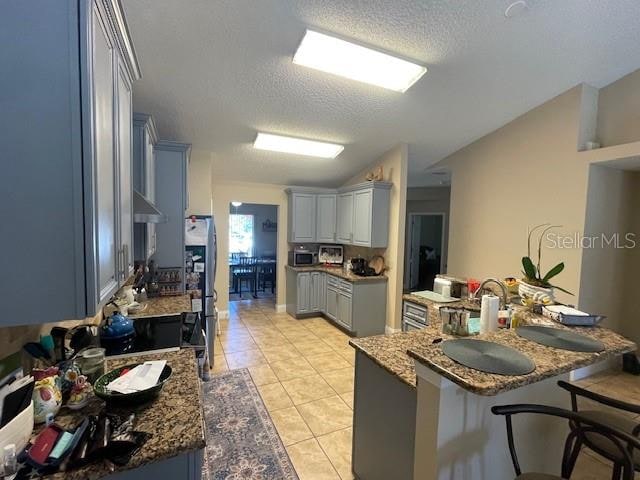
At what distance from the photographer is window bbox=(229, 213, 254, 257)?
28.5ft

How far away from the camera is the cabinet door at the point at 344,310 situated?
4402 mm

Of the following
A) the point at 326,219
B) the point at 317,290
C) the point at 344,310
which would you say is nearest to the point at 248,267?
the point at 317,290

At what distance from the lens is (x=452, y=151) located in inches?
177

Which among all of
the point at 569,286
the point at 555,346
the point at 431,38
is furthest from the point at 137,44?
the point at 569,286

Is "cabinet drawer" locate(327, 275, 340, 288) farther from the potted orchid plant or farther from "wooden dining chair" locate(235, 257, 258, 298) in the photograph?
the potted orchid plant

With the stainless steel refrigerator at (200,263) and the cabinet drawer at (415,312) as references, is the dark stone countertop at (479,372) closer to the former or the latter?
the cabinet drawer at (415,312)

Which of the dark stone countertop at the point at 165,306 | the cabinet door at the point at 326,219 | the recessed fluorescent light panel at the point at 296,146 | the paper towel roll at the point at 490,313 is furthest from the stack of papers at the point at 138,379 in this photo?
the cabinet door at the point at 326,219

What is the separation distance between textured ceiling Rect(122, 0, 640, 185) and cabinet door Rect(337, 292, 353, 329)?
2.22m

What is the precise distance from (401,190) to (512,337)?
2.99 m

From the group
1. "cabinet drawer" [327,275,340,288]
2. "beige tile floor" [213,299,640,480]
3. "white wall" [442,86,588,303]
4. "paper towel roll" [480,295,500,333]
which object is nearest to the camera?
"paper towel roll" [480,295,500,333]

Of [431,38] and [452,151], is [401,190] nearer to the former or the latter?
[452,151]

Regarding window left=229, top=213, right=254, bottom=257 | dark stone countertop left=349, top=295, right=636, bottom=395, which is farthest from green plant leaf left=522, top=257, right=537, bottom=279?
window left=229, top=213, right=254, bottom=257

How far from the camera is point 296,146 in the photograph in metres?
4.02

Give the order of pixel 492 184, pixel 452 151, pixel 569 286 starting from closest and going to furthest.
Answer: pixel 569 286 → pixel 492 184 → pixel 452 151
